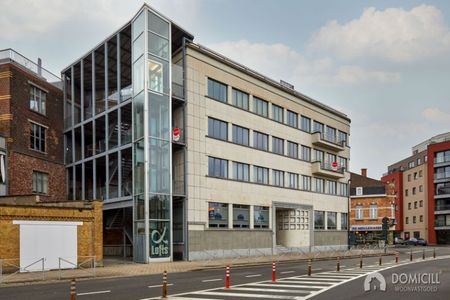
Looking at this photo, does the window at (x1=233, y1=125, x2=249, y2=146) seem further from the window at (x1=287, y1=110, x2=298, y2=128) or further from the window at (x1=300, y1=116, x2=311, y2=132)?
the window at (x1=300, y1=116, x2=311, y2=132)

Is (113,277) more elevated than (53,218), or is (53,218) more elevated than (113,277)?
(53,218)

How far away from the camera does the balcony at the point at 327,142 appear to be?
54356 mm

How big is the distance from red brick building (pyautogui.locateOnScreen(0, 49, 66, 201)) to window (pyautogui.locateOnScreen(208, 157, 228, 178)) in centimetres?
1401

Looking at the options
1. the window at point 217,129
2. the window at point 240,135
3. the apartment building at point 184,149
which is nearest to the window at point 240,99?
the apartment building at point 184,149

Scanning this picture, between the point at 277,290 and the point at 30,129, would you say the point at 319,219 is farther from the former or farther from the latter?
the point at 277,290

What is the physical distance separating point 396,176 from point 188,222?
84745 mm

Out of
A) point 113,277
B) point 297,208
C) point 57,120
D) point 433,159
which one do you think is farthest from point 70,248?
point 433,159

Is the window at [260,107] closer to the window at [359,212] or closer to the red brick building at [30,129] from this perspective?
the red brick building at [30,129]

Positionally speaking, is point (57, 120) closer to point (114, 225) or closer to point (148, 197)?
point (114, 225)

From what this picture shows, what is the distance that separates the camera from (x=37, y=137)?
4175 cm

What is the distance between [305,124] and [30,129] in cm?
2788

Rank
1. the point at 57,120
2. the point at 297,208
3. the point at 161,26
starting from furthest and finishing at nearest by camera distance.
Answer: the point at 297,208
the point at 57,120
the point at 161,26

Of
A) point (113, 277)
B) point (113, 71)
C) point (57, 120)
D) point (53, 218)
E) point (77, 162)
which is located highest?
point (113, 71)

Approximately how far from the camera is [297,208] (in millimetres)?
51156
